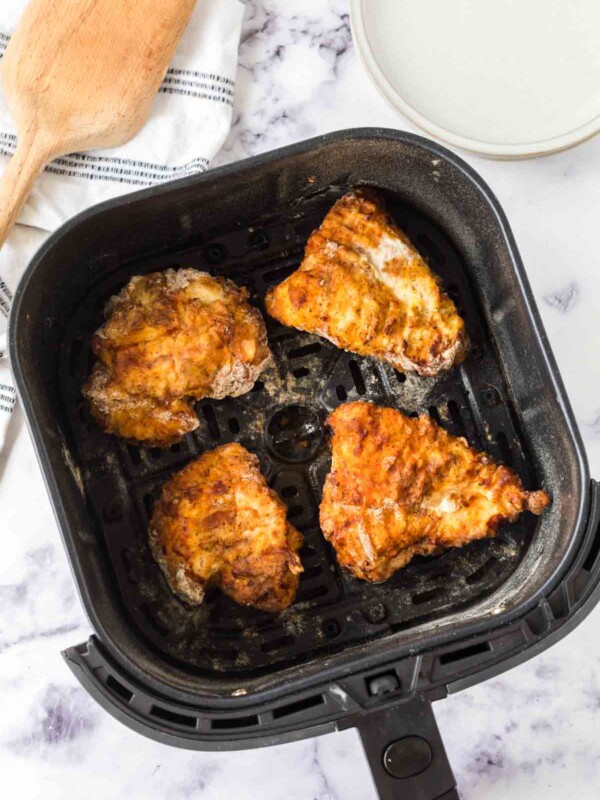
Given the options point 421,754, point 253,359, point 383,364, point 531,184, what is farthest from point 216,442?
point 531,184

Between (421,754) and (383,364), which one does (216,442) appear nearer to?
(383,364)

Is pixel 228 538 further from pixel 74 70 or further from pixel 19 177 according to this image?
pixel 74 70

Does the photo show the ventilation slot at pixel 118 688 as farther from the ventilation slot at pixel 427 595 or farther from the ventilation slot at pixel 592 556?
the ventilation slot at pixel 592 556

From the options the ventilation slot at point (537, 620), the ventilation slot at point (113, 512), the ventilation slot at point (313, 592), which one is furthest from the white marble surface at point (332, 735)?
the ventilation slot at point (537, 620)

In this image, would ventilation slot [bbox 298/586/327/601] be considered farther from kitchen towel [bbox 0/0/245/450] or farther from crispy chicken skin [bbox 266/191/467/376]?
kitchen towel [bbox 0/0/245/450]

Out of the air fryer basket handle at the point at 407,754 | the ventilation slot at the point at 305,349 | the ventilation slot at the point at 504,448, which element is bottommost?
the air fryer basket handle at the point at 407,754
